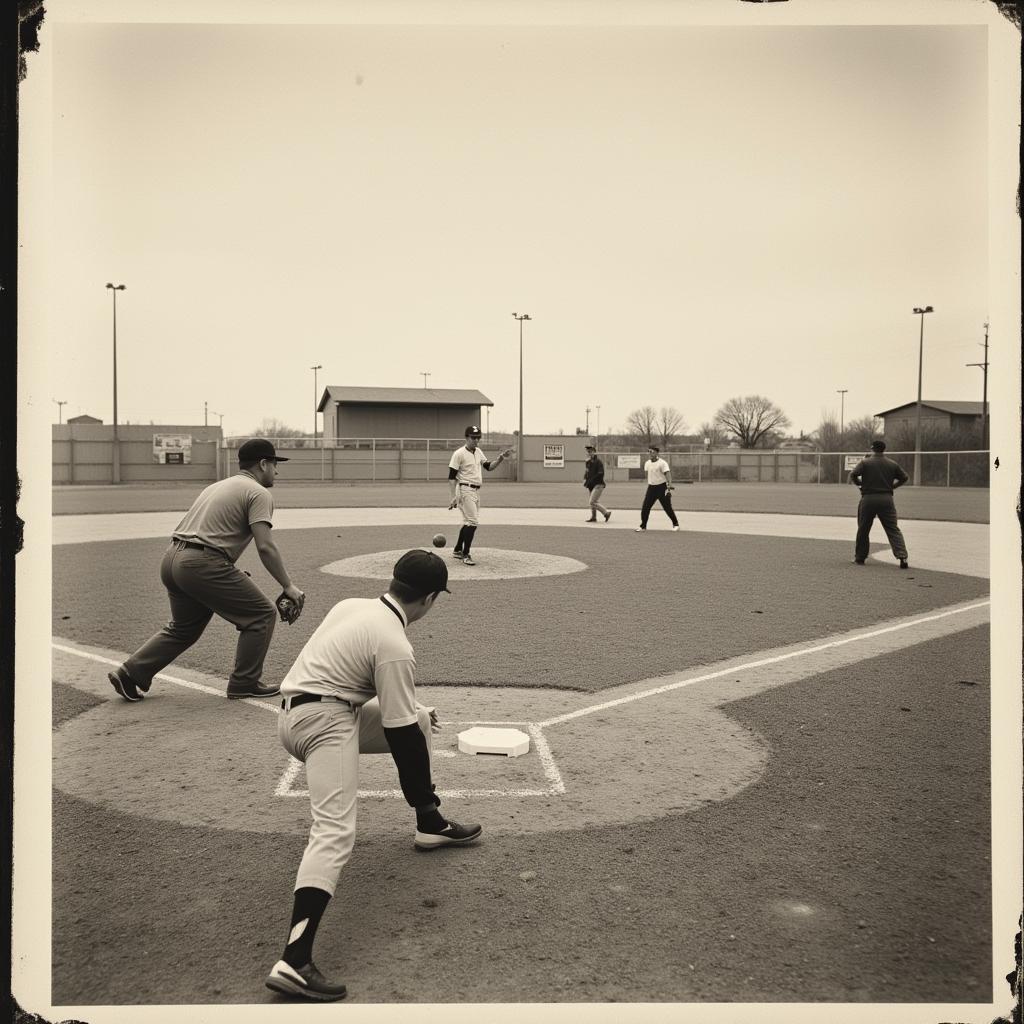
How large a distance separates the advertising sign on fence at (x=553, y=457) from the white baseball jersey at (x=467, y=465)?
4188 cm

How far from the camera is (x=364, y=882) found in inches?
137

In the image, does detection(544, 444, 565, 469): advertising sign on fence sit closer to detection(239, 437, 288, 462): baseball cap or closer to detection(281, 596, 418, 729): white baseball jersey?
detection(239, 437, 288, 462): baseball cap

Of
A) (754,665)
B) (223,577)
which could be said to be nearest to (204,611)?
(223,577)

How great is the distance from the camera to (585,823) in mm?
3988

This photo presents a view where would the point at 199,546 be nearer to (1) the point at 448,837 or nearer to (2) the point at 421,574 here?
(1) the point at 448,837

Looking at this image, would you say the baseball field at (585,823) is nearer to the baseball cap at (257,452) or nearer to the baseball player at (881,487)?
the baseball cap at (257,452)

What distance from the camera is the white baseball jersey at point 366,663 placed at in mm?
3125

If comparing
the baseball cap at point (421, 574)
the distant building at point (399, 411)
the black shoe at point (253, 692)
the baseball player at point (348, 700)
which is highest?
the distant building at point (399, 411)

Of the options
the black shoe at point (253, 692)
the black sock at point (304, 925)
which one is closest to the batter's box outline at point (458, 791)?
the black shoe at point (253, 692)

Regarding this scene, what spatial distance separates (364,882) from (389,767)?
1316 millimetres

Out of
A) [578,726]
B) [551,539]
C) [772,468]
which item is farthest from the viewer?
[772,468]

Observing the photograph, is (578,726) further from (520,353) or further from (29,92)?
(520,353)

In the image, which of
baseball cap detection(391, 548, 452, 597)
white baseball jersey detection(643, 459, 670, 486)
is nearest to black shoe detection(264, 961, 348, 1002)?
baseball cap detection(391, 548, 452, 597)

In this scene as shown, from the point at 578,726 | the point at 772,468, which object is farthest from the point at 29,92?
the point at 772,468
